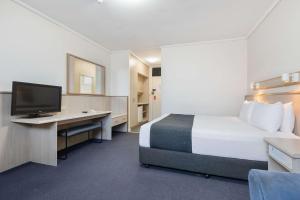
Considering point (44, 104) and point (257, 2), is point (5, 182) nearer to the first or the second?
point (44, 104)

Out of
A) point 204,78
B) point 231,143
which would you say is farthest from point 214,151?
point 204,78

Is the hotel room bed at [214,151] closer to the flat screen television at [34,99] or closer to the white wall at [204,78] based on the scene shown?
the flat screen television at [34,99]

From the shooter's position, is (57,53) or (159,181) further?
(57,53)

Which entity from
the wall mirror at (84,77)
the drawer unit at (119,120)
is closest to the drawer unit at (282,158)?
the drawer unit at (119,120)

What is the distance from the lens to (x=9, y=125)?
2.30 meters

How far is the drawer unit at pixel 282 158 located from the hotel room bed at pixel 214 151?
270mm

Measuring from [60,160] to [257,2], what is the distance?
415 centimetres

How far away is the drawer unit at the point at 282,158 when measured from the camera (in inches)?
49.0

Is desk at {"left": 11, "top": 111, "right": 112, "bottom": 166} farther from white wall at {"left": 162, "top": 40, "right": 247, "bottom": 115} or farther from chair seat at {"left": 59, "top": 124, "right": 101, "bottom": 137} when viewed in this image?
white wall at {"left": 162, "top": 40, "right": 247, "bottom": 115}

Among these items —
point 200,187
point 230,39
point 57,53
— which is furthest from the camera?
point 230,39

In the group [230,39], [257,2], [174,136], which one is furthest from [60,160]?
[230,39]

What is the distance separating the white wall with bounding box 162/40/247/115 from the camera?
399cm

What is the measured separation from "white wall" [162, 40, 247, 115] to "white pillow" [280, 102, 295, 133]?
2.05 metres

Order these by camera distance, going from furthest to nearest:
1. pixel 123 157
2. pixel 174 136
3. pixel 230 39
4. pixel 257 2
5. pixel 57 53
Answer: pixel 230 39, pixel 57 53, pixel 123 157, pixel 257 2, pixel 174 136
